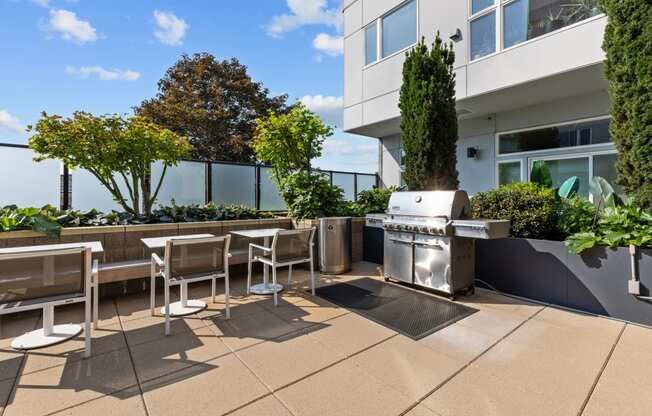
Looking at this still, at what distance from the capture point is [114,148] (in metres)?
4.34

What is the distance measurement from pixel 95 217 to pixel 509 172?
26.9ft

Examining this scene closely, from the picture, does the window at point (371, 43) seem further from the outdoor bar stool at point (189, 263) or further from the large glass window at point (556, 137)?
the outdoor bar stool at point (189, 263)

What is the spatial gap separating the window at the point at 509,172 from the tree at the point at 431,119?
240cm

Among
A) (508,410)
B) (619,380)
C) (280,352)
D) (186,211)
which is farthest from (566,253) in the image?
(186,211)

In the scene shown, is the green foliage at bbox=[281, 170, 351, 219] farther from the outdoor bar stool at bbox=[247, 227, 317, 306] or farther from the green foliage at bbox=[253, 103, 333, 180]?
the outdoor bar stool at bbox=[247, 227, 317, 306]

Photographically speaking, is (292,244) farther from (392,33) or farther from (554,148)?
(392,33)

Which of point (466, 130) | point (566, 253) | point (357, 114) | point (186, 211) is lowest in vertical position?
point (566, 253)

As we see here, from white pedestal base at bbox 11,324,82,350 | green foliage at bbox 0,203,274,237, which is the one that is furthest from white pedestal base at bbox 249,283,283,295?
white pedestal base at bbox 11,324,82,350

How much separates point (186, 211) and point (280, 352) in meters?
3.39

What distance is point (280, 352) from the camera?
2.48 metres

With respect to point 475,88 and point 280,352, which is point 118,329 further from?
point 475,88

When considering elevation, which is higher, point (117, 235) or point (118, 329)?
point (117, 235)

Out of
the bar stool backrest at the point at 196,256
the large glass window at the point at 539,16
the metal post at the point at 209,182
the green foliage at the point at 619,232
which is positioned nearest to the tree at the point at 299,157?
the metal post at the point at 209,182

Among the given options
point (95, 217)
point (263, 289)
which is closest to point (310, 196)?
point (263, 289)
